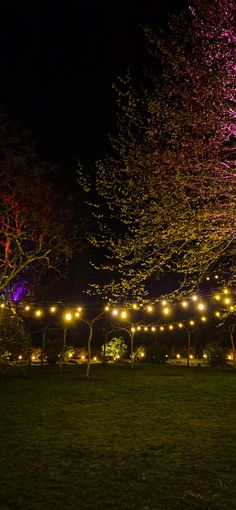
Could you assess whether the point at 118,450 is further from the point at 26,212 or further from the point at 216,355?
the point at 216,355

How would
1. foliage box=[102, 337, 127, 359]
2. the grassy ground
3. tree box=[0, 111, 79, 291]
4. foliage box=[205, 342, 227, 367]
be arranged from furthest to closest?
1. foliage box=[102, 337, 127, 359]
2. foliage box=[205, 342, 227, 367]
3. tree box=[0, 111, 79, 291]
4. the grassy ground

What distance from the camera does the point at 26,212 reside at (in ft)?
43.5

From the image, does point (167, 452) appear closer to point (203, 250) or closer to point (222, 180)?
point (203, 250)

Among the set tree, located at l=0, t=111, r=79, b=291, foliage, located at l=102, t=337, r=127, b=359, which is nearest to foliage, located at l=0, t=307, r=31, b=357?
tree, located at l=0, t=111, r=79, b=291

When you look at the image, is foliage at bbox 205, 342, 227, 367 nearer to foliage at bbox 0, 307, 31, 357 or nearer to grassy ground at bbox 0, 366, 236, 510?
grassy ground at bbox 0, 366, 236, 510

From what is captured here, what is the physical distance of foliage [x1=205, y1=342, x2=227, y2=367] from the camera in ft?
65.4

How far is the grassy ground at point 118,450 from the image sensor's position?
3945 mm

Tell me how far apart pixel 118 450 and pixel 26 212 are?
9.35m

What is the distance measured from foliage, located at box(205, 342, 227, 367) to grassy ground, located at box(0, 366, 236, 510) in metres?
9.82

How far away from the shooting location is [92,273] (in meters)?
26.5

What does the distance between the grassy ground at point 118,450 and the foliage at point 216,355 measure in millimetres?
9822

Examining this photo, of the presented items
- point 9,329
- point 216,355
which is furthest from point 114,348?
point 9,329

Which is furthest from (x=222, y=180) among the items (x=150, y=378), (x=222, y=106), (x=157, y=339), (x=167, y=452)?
(x=157, y=339)

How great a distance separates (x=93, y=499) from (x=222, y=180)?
5.41m
